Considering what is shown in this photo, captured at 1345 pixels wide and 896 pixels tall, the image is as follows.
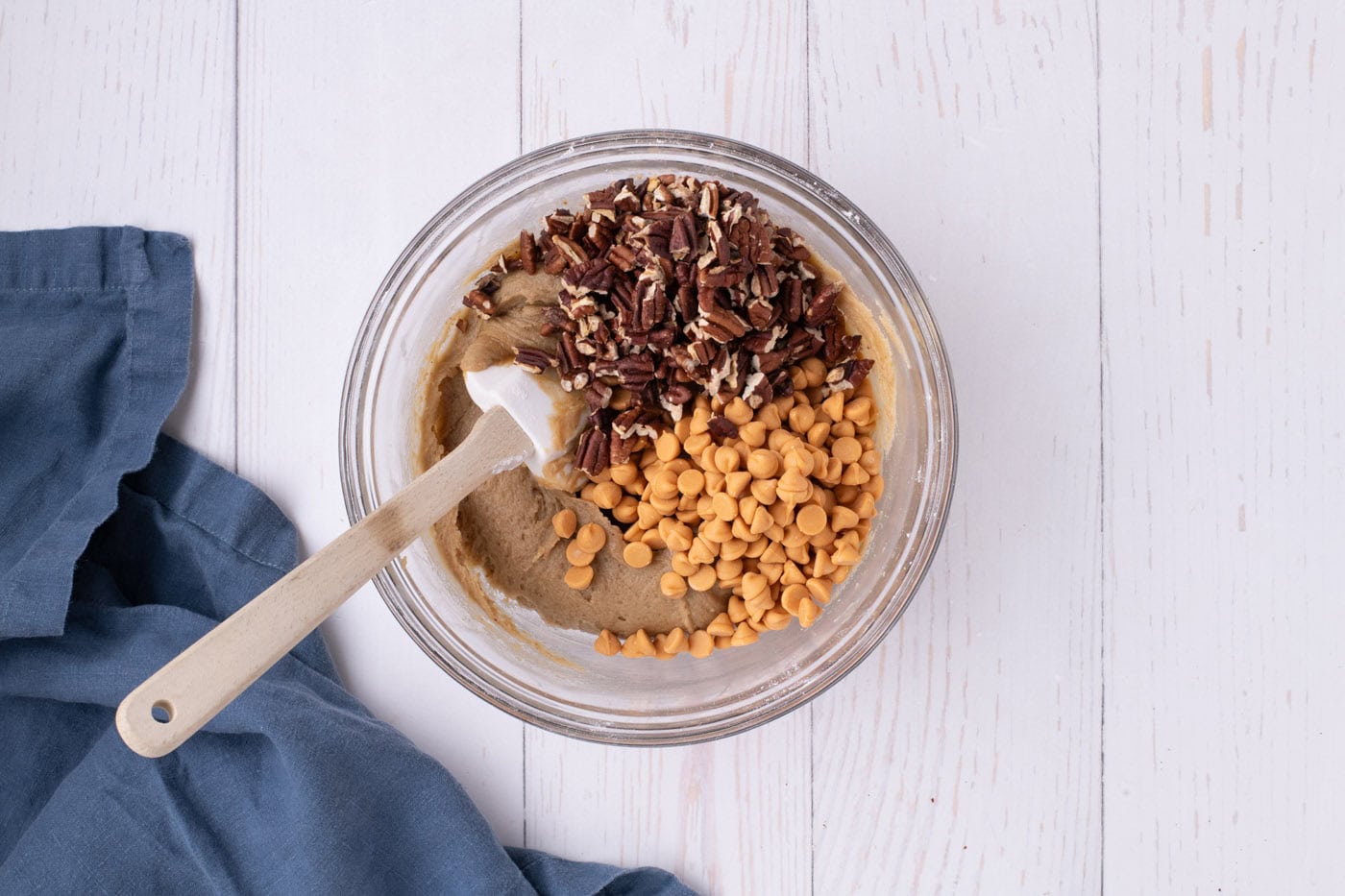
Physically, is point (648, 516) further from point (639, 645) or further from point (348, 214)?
point (348, 214)

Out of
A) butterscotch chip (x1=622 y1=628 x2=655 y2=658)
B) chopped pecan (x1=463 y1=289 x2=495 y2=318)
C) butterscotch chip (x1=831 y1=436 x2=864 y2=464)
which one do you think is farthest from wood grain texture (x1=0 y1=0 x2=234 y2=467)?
butterscotch chip (x1=831 y1=436 x2=864 y2=464)

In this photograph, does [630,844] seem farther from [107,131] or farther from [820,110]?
[107,131]

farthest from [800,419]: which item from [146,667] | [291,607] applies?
[146,667]

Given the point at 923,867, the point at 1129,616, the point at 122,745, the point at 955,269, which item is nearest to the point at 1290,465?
the point at 1129,616

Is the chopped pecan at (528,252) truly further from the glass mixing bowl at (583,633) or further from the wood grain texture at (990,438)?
the wood grain texture at (990,438)

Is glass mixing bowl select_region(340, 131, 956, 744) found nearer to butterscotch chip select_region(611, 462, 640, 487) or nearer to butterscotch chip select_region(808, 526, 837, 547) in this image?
butterscotch chip select_region(808, 526, 837, 547)

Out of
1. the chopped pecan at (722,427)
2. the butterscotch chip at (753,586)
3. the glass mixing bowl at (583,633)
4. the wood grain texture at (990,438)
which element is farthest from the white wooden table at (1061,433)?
the chopped pecan at (722,427)

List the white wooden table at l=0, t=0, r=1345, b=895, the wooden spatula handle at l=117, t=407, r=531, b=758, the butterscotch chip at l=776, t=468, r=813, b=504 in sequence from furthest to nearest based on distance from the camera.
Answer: the white wooden table at l=0, t=0, r=1345, b=895 < the butterscotch chip at l=776, t=468, r=813, b=504 < the wooden spatula handle at l=117, t=407, r=531, b=758
